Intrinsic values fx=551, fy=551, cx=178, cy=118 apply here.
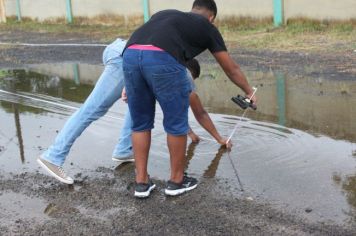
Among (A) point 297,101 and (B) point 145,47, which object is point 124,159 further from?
(A) point 297,101

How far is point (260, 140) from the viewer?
5.98m

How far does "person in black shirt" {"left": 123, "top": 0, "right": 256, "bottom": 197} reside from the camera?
14.0 ft

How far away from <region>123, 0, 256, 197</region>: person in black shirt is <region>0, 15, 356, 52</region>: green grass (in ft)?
26.2

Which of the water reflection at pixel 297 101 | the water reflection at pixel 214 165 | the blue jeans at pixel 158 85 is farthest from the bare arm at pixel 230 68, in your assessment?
the water reflection at pixel 297 101

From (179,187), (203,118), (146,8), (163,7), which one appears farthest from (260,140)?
(146,8)

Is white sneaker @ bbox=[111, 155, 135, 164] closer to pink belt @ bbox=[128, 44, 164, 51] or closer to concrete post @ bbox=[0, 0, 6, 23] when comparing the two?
pink belt @ bbox=[128, 44, 164, 51]

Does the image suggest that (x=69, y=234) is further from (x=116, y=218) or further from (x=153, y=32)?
(x=153, y=32)

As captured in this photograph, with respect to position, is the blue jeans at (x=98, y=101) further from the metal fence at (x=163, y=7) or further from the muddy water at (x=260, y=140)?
the metal fence at (x=163, y=7)

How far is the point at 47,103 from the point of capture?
8531 millimetres

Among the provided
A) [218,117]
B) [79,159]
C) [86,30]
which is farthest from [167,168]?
[86,30]

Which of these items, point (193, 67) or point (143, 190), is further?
point (193, 67)

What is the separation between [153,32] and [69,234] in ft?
5.40

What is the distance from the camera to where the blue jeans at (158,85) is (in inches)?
167

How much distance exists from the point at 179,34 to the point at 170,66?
263mm
